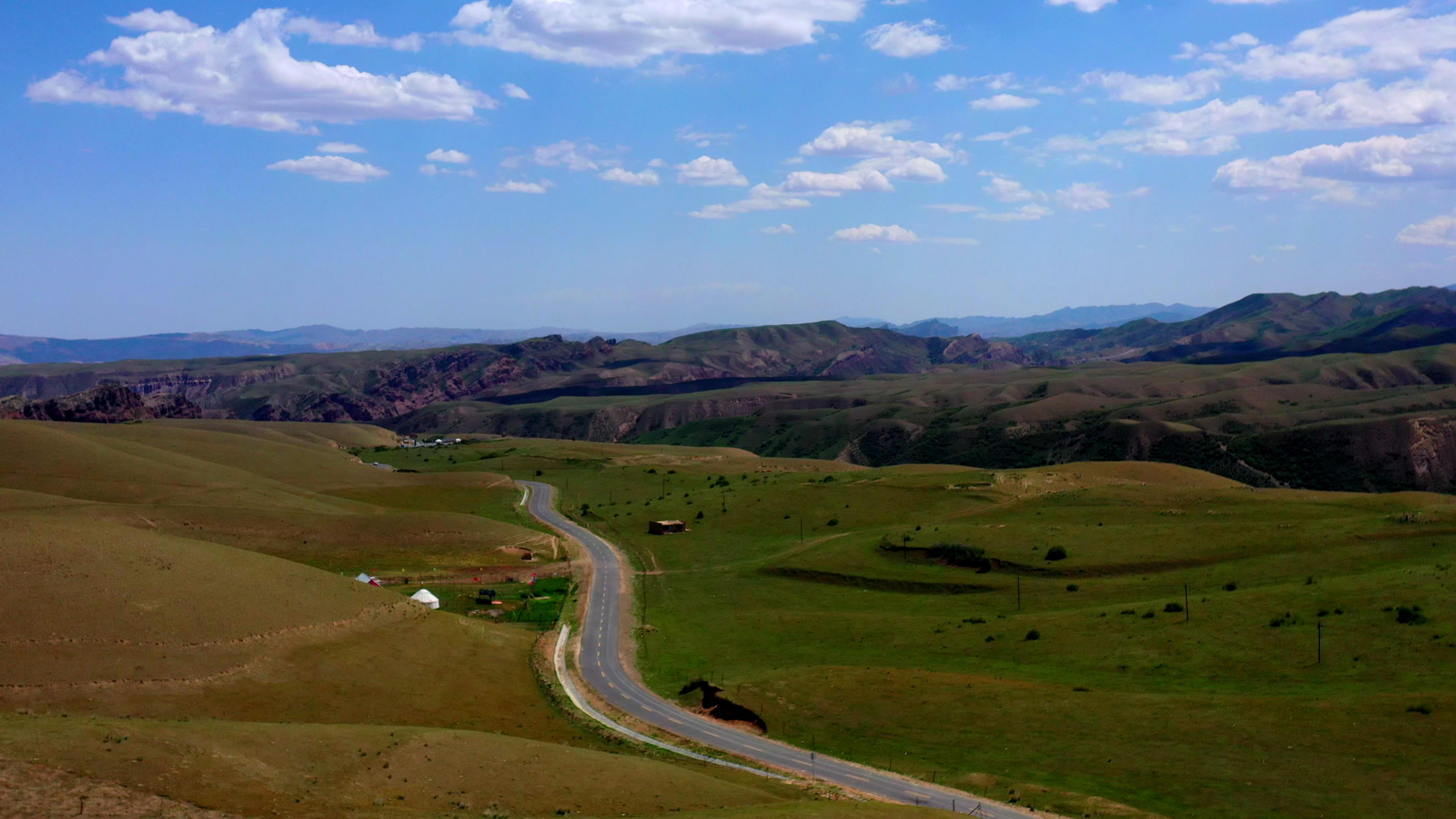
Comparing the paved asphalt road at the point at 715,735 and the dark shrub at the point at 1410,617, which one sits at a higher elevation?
the dark shrub at the point at 1410,617

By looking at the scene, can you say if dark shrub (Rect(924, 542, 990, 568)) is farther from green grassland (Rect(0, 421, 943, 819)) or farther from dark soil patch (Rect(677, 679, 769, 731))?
dark soil patch (Rect(677, 679, 769, 731))

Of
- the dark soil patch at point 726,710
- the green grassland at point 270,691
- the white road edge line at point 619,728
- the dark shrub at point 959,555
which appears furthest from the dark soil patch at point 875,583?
the dark soil patch at point 726,710

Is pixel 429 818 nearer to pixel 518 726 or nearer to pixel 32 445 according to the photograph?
pixel 518 726

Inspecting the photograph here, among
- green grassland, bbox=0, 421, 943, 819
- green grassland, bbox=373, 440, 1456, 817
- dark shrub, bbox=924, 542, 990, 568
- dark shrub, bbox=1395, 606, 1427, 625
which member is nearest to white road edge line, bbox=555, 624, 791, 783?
green grassland, bbox=0, 421, 943, 819

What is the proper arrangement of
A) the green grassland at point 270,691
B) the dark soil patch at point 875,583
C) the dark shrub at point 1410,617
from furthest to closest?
the dark soil patch at point 875,583 → the dark shrub at point 1410,617 → the green grassland at point 270,691

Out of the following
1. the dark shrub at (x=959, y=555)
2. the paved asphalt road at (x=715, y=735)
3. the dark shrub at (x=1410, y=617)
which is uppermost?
the dark shrub at (x=1410, y=617)

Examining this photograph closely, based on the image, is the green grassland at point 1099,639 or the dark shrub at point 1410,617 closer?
the green grassland at point 1099,639

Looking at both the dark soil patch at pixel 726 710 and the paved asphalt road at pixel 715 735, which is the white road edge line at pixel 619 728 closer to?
the paved asphalt road at pixel 715 735

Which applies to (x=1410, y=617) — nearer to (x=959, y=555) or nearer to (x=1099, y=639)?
(x=1099, y=639)
